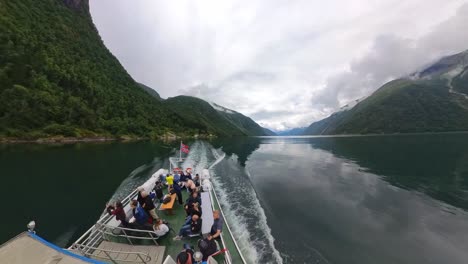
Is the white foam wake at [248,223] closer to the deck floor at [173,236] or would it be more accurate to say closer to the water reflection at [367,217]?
the water reflection at [367,217]

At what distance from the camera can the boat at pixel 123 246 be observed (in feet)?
18.6

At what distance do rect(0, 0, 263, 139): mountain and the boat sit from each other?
8724 centimetres

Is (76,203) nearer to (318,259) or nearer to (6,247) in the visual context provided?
(6,247)

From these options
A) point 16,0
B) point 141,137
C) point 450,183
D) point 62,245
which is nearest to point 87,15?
point 16,0

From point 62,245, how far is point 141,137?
Result: 373 ft

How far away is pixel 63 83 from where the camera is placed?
102375 millimetres

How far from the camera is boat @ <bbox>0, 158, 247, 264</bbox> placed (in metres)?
5.67

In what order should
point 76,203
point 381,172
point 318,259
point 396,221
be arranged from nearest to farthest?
point 318,259 → point 396,221 → point 76,203 → point 381,172

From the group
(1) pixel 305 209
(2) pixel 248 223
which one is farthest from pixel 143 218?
(1) pixel 305 209

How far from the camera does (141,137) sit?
381ft

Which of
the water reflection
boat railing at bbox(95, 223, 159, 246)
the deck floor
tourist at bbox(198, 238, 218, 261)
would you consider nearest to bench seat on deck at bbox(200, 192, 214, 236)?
the deck floor

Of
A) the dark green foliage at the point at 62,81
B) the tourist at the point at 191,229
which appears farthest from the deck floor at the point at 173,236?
the dark green foliage at the point at 62,81

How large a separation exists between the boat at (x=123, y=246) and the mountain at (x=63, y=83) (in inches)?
3435

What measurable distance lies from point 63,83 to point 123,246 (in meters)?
130
